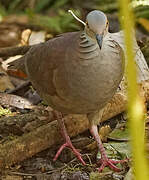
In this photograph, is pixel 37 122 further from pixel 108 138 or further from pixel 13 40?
pixel 13 40

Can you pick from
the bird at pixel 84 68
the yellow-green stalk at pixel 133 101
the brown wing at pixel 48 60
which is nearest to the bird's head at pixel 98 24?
the bird at pixel 84 68

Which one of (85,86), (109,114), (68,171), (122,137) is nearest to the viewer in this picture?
(85,86)

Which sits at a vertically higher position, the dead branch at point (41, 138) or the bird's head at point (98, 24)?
the bird's head at point (98, 24)

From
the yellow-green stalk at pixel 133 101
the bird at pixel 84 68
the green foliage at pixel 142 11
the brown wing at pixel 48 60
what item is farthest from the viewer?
the green foliage at pixel 142 11

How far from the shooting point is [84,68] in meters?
2.61

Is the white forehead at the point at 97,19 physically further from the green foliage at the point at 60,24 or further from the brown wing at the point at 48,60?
the green foliage at the point at 60,24

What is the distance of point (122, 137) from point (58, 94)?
3.31 feet

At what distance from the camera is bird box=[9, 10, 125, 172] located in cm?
258

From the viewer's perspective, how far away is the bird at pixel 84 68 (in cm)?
258

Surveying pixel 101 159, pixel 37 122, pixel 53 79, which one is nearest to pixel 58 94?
pixel 53 79

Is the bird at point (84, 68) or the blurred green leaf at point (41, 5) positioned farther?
the blurred green leaf at point (41, 5)

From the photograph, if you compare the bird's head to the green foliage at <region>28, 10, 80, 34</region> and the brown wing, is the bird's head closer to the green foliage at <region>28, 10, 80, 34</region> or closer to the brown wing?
the brown wing

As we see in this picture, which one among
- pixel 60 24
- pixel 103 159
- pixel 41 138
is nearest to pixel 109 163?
pixel 103 159

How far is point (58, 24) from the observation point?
6688mm
